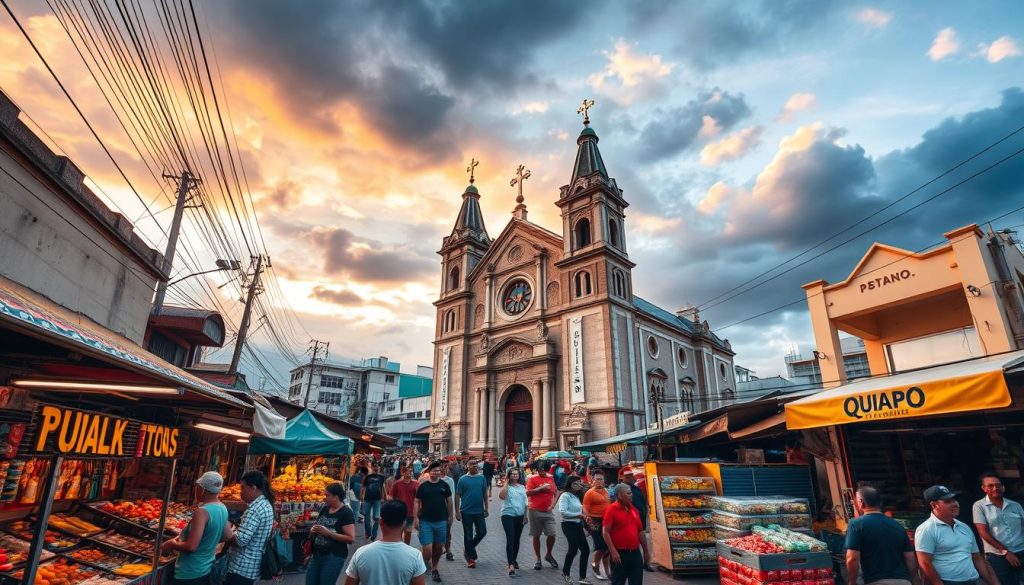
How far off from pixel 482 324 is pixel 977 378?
31.3 metres

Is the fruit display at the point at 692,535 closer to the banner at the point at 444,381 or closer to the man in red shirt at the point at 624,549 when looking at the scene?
the man in red shirt at the point at 624,549

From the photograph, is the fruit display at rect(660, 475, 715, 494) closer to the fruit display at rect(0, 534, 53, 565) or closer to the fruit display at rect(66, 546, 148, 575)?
the fruit display at rect(66, 546, 148, 575)

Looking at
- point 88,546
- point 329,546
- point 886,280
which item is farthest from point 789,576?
point 886,280

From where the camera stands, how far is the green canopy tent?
11.1 meters

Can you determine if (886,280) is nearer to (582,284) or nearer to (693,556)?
(693,556)

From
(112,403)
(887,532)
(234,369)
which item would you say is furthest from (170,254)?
(887,532)

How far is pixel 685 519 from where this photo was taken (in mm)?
8547

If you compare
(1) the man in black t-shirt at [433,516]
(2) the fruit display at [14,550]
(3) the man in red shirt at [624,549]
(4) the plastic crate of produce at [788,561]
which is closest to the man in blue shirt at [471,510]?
(1) the man in black t-shirt at [433,516]

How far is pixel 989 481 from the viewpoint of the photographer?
223 inches

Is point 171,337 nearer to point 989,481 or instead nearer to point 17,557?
point 17,557

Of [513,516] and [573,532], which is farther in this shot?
[513,516]

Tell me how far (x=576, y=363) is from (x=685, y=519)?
20785 mm

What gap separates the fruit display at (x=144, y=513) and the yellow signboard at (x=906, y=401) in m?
10.2

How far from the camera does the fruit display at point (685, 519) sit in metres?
8.52
